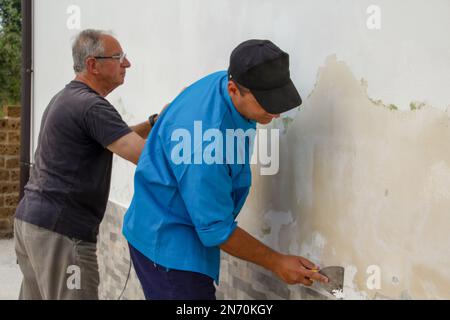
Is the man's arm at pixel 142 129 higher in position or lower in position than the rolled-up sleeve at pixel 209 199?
higher

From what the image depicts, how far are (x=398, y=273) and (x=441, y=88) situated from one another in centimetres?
69

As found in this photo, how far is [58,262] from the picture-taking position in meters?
3.14

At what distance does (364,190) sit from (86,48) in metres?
1.70

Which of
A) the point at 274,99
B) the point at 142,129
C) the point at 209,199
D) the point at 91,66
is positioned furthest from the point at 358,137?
the point at 91,66

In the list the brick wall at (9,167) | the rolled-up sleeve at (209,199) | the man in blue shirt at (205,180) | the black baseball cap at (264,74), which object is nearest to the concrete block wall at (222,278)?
the man in blue shirt at (205,180)

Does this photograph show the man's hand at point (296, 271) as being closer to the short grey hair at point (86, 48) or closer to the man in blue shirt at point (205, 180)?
the man in blue shirt at point (205, 180)

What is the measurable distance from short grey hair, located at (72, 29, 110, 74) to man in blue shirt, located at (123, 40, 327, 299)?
90 centimetres

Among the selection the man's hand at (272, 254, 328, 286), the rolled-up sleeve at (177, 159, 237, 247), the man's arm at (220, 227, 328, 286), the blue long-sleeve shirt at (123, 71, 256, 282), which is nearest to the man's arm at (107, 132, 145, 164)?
the blue long-sleeve shirt at (123, 71, 256, 282)

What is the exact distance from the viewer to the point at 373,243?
91.6 inches

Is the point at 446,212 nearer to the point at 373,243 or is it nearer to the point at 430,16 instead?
the point at 373,243

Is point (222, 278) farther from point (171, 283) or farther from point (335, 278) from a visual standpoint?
point (335, 278)

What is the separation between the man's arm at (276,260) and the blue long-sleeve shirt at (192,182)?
0.10m

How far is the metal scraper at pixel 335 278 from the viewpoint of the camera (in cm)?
246

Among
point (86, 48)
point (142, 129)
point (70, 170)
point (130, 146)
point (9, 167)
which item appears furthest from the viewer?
point (9, 167)
